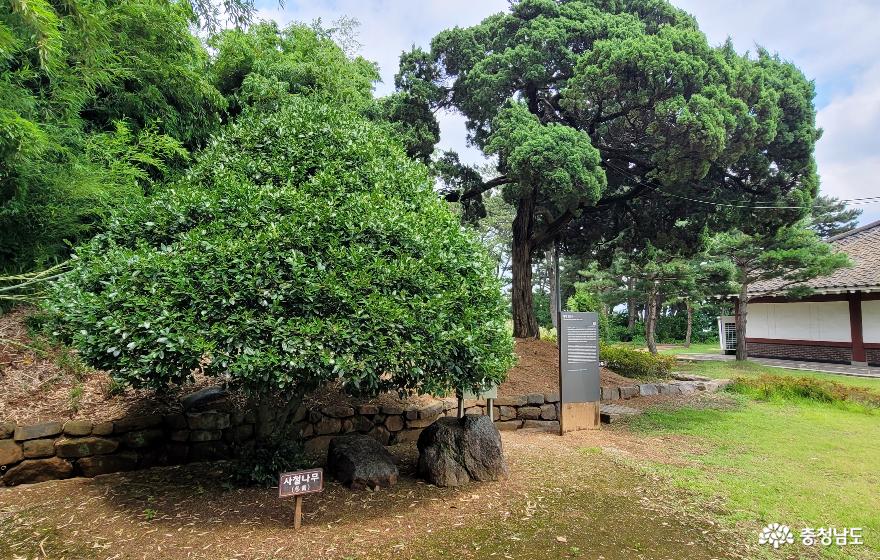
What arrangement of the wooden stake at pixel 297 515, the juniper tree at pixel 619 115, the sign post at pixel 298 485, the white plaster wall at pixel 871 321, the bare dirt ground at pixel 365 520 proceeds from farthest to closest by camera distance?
the white plaster wall at pixel 871 321 < the juniper tree at pixel 619 115 < the wooden stake at pixel 297 515 < the sign post at pixel 298 485 < the bare dirt ground at pixel 365 520

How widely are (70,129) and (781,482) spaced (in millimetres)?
8152

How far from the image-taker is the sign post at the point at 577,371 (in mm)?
6078

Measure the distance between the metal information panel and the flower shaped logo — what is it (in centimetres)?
290

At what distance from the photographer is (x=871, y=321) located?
44.9 ft

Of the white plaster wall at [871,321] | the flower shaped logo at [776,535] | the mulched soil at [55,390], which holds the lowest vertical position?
the flower shaped logo at [776,535]

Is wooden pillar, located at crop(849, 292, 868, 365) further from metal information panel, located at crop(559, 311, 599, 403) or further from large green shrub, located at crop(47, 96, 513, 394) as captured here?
large green shrub, located at crop(47, 96, 513, 394)

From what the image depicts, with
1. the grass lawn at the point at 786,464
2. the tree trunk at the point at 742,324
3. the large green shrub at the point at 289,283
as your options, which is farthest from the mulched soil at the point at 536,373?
the tree trunk at the point at 742,324

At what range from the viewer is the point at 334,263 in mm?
3240

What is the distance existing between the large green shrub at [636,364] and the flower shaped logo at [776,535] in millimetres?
6824

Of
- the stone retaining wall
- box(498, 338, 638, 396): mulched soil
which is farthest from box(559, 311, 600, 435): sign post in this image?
the stone retaining wall

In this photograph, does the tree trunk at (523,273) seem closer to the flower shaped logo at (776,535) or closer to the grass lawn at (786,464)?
the grass lawn at (786,464)

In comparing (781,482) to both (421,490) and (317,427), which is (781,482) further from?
(317,427)

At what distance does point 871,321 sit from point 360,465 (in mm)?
16574

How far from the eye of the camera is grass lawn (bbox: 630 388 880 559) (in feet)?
11.3
